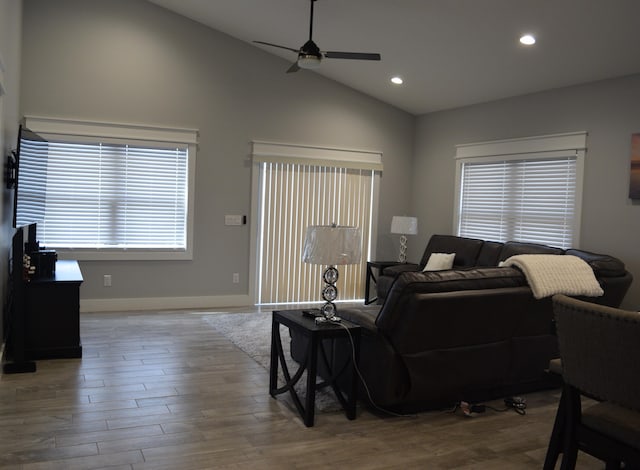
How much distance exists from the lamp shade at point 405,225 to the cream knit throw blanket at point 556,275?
355cm

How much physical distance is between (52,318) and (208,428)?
201 centimetres

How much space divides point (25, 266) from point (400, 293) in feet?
9.86

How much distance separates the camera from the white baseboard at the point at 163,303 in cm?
647

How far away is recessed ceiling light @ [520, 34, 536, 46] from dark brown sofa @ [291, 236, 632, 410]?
2445 mm

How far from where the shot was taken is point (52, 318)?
4.56 meters

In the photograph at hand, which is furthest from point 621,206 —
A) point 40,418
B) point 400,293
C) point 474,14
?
point 40,418

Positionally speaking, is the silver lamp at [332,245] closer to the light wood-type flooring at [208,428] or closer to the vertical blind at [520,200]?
the light wood-type flooring at [208,428]

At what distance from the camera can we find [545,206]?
6.24 metres

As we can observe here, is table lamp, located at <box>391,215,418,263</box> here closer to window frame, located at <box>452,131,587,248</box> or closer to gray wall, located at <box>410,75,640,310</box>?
window frame, located at <box>452,131,587,248</box>

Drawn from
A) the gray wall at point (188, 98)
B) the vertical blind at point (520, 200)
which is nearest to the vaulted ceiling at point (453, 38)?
the gray wall at point (188, 98)

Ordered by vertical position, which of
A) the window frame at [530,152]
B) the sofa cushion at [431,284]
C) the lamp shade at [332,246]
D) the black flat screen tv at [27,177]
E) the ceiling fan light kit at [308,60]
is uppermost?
the ceiling fan light kit at [308,60]

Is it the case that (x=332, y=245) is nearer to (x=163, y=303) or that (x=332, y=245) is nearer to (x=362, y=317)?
(x=362, y=317)

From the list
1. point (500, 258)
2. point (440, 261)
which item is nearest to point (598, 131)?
point (500, 258)

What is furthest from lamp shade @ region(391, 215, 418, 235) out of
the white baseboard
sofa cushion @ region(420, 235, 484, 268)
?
the white baseboard
